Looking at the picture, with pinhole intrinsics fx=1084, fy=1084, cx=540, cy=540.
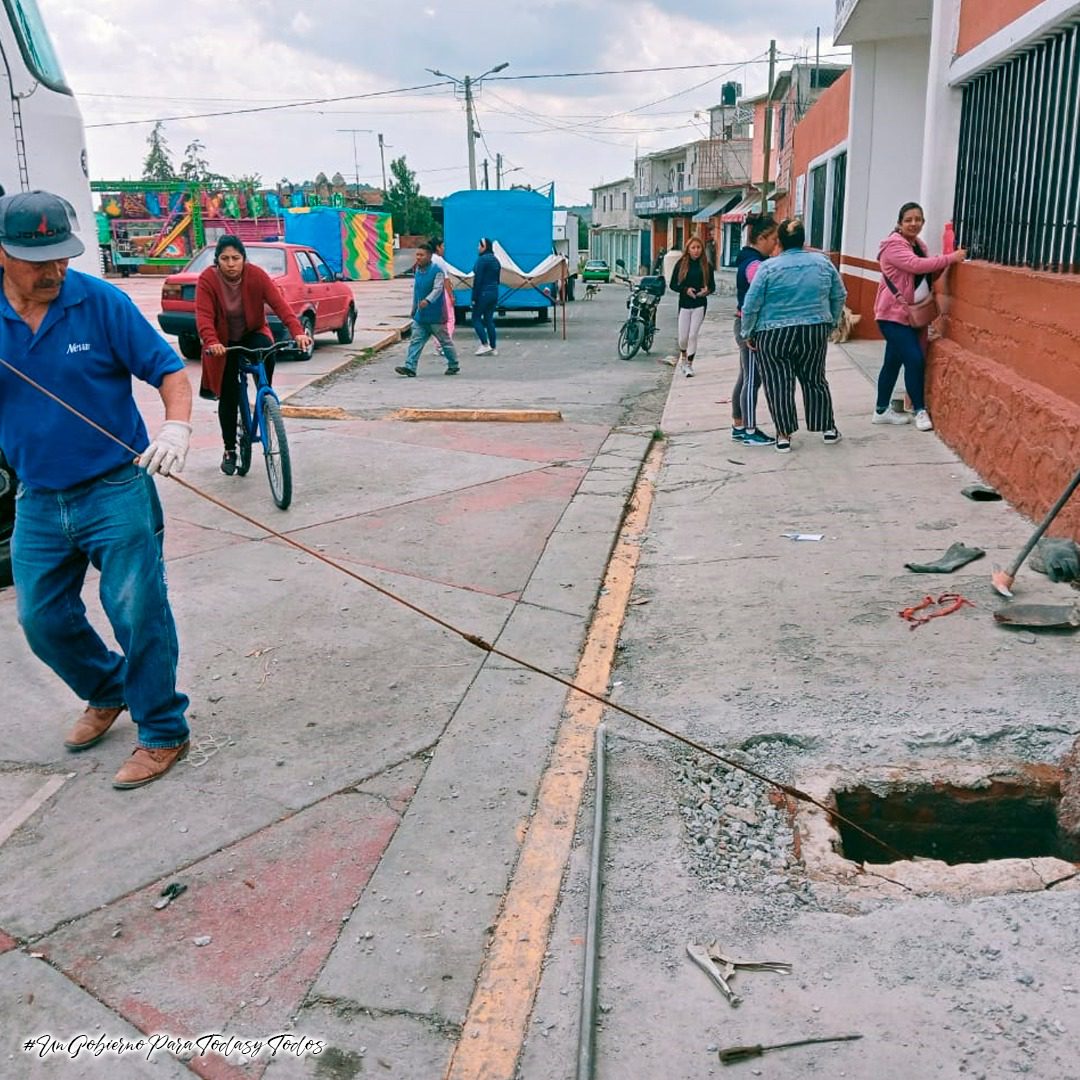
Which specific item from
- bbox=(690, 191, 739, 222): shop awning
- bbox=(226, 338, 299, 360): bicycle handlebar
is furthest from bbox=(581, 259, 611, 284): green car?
bbox=(226, 338, 299, 360): bicycle handlebar

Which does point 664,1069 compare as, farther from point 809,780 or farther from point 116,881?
point 116,881

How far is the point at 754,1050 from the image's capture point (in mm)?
2391

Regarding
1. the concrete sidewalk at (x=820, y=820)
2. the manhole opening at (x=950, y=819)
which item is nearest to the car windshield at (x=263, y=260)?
the concrete sidewalk at (x=820, y=820)

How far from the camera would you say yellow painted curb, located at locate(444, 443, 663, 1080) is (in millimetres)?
2482

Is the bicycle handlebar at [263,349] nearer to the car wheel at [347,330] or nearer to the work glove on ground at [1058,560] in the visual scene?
the work glove on ground at [1058,560]

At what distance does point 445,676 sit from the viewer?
15.1 ft

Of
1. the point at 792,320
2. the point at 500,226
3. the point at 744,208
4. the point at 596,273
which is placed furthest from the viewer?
the point at 744,208

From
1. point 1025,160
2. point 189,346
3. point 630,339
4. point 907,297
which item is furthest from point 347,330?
point 1025,160

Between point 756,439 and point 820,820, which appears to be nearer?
point 820,820

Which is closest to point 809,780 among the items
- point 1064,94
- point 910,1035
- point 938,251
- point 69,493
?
point 910,1035

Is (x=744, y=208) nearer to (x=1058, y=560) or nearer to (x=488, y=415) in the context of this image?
(x=488, y=415)

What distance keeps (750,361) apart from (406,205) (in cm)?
7210

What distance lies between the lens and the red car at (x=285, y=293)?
1503 cm

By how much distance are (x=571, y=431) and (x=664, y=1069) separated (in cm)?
815
